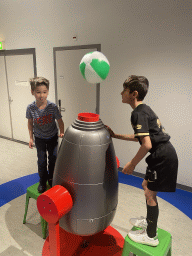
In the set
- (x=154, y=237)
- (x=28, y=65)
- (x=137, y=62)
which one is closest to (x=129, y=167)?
(x=154, y=237)

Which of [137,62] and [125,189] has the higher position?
[137,62]

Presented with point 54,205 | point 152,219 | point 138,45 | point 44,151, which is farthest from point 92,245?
point 138,45

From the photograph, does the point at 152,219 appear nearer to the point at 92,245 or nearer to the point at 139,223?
the point at 139,223

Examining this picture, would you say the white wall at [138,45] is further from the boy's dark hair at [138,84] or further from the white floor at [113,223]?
the boy's dark hair at [138,84]

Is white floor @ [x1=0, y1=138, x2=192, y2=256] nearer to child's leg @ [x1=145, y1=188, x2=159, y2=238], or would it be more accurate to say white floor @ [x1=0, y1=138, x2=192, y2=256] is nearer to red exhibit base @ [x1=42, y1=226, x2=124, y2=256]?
red exhibit base @ [x1=42, y1=226, x2=124, y2=256]

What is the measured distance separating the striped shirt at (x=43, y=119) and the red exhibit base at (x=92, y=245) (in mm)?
797

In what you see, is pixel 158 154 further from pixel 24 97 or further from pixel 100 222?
pixel 24 97

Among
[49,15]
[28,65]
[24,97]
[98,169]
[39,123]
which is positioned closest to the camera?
[98,169]

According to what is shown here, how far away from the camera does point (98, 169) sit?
1098 mm

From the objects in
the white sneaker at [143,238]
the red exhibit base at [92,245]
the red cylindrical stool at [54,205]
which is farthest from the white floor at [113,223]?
the red cylindrical stool at [54,205]

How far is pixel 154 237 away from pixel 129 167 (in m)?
0.49

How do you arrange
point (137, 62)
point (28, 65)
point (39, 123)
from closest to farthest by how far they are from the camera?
point (39, 123) → point (137, 62) → point (28, 65)

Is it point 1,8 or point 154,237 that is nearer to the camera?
point 154,237

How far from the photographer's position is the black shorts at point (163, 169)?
1.17 metres
